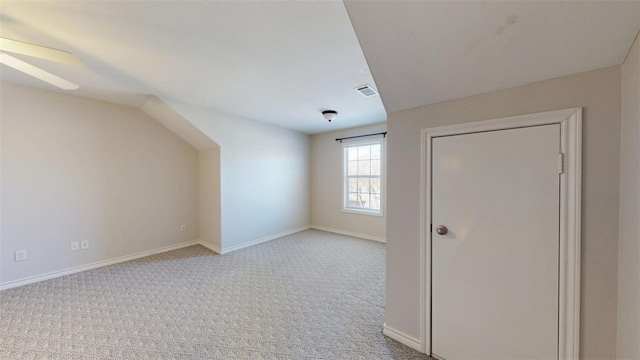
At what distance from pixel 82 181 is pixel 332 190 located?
4083 millimetres

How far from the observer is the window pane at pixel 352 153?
5023 millimetres

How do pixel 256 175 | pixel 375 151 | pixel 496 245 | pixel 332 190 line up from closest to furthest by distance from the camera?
1. pixel 496 245
2. pixel 256 175
3. pixel 375 151
4. pixel 332 190

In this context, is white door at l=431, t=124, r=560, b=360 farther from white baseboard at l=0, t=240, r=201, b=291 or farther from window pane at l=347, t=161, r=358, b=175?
white baseboard at l=0, t=240, r=201, b=291

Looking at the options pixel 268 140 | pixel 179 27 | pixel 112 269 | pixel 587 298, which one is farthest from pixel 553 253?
pixel 112 269

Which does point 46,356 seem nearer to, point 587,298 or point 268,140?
point 587,298

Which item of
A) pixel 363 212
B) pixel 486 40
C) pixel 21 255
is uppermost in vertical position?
pixel 486 40

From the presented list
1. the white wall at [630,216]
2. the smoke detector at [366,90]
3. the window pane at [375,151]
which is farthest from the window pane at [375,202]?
the white wall at [630,216]

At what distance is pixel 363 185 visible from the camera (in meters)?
4.95

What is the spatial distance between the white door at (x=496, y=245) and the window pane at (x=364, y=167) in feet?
10.6

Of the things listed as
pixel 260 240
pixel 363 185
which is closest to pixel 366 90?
pixel 363 185

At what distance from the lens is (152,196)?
3805mm

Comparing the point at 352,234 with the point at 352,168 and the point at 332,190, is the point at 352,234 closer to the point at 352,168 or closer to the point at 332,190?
the point at 332,190

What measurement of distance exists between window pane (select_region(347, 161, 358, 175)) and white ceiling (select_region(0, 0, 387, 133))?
1.95 m

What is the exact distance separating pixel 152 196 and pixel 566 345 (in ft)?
15.8
